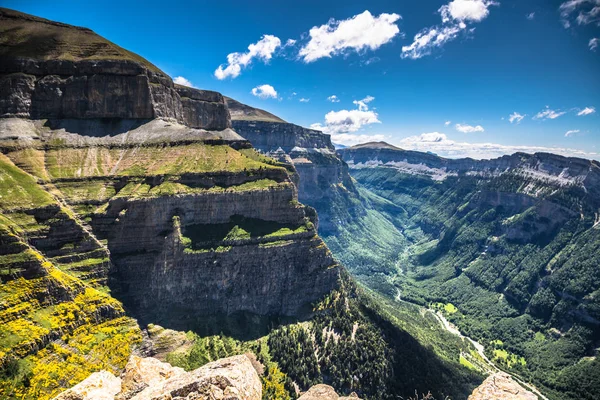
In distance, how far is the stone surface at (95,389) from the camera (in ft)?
94.6

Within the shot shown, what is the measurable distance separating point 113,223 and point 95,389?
94926mm

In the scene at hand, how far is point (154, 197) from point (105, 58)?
3252 inches

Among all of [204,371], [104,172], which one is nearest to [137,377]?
[204,371]

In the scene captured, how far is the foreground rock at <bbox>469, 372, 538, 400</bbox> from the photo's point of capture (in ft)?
89.7

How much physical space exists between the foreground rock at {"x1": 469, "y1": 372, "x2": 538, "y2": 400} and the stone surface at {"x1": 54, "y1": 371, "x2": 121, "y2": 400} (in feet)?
111

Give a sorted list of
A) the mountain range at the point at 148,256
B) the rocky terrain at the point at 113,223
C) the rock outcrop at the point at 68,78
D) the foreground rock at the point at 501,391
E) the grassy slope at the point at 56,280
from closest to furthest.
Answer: the foreground rock at the point at 501,391, the grassy slope at the point at 56,280, the rocky terrain at the point at 113,223, the mountain range at the point at 148,256, the rock outcrop at the point at 68,78

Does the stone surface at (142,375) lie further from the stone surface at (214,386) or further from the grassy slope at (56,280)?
the grassy slope at (56,280)

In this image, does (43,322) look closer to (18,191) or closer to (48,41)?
(18,191)

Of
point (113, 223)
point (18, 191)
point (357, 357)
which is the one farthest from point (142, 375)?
point (357, 357)

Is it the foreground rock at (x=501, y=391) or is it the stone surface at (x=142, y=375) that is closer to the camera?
the foreground rock at (x=501, y=391)

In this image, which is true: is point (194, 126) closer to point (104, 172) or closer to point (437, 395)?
point (104, 172)

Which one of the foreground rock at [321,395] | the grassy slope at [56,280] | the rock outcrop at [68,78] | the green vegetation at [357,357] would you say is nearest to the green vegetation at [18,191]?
the grassy slope at [56,280]

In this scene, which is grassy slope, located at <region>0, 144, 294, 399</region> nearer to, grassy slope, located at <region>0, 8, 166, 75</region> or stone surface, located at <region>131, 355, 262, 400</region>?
grassy slope, located at <region>0, 8, 166, 75</region>

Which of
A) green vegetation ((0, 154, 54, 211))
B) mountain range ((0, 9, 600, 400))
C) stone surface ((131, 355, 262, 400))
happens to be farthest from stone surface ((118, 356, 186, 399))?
green vegetation ((0, 154, 54, 211))
